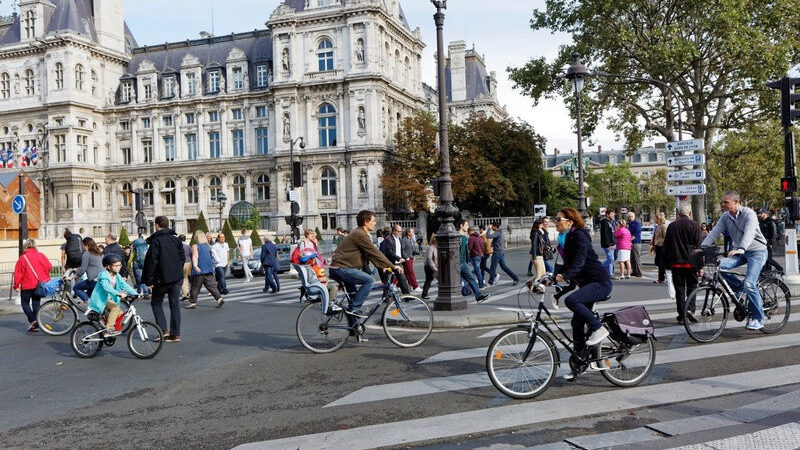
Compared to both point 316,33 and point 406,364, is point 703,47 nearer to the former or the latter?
point 406,364

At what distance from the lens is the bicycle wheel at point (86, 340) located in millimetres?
9422

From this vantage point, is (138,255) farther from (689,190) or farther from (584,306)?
(689,190)

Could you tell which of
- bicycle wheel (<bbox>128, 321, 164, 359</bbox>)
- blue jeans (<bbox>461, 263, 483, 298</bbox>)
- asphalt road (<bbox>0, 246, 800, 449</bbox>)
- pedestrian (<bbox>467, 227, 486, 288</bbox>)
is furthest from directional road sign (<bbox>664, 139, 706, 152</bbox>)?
bicycle wheel (<bbox>128, 321, 164, 359</bbox>)

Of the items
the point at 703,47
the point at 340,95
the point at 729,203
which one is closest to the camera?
the point at 729,203

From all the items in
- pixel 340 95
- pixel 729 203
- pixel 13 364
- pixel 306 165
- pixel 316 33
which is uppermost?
pixel 316 33

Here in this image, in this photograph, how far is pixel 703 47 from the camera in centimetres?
2692

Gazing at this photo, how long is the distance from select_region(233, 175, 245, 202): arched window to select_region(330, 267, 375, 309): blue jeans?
164 ft

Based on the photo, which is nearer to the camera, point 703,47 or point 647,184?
point 703,47

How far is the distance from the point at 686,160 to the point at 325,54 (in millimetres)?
40118

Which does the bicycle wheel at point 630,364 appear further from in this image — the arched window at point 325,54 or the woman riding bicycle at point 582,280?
the arched window at point 325,54

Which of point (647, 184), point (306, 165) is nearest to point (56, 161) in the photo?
point (306, 165)

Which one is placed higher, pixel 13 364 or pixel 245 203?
pixel 245 203

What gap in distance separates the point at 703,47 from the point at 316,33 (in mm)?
32920

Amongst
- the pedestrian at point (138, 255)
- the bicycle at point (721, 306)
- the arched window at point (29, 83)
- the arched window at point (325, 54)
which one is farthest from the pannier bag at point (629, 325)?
the arched window at point (29, 83)
